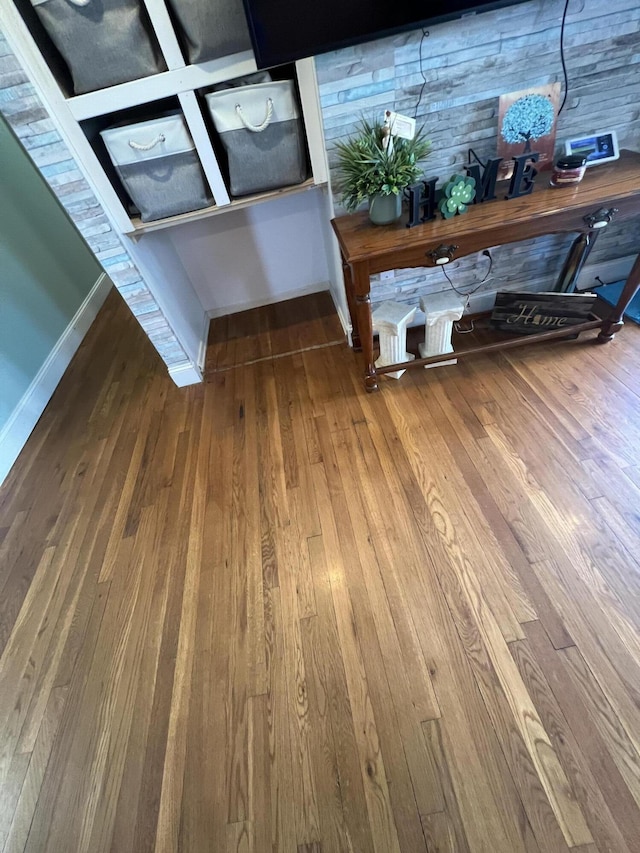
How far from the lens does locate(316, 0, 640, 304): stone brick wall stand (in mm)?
1274

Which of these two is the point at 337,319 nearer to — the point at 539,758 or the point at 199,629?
the point at 199,629

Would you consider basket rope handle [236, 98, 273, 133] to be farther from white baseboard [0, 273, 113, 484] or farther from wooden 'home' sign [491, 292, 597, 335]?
white baseboard [0, 273, 113, 484]

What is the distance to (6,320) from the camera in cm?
227

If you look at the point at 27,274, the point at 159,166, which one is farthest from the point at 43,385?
the point at 159,166

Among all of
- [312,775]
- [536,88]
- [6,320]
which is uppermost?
[536,88]

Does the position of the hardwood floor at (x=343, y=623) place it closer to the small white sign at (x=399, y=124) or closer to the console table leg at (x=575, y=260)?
the console table leg at (x=575, y=260)

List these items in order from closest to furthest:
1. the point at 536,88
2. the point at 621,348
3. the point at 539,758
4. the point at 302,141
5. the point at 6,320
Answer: the point at 539,758, the point at 536,88, the point at 302,141, the point at 621,348, the point at 6,320

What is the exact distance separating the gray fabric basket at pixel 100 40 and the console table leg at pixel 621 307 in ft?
6.44

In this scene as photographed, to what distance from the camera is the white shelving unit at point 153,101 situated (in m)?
1.21

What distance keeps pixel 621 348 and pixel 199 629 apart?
214 cm

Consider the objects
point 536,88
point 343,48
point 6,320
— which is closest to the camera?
point 343,48

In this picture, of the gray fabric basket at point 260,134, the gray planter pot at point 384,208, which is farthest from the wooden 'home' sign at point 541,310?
the gray fabric basket at point 260,134

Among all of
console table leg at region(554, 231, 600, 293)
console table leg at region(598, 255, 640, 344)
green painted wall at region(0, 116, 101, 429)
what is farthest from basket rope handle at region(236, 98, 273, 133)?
green painted wall at region(0, 116, 101, 429)

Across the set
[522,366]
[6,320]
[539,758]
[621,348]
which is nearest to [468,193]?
[522,366]
